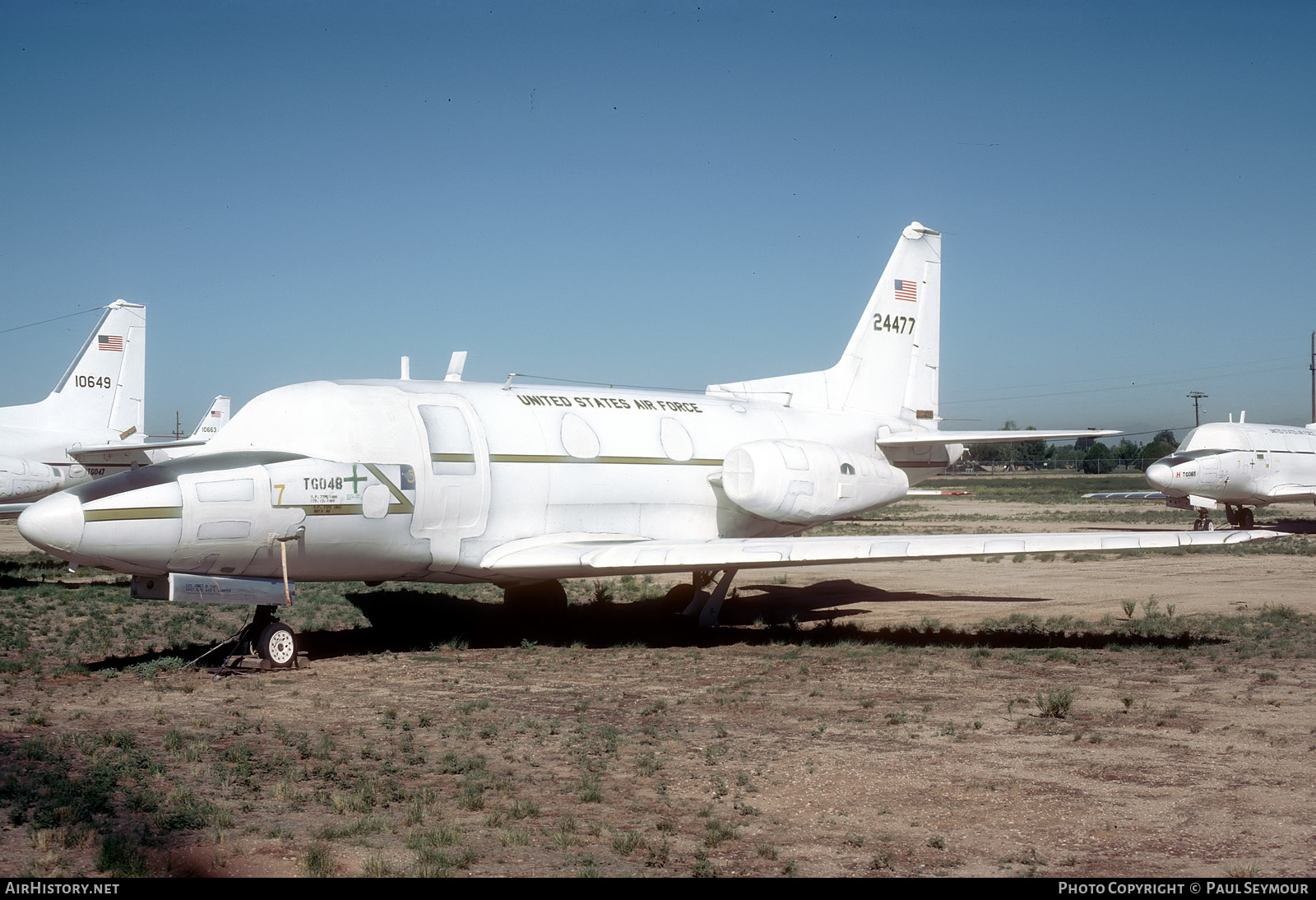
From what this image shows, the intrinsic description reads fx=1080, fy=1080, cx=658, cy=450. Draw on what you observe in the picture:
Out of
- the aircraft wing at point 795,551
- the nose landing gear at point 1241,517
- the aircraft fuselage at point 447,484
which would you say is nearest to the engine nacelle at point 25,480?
the aircraft fuselage at point 447,484

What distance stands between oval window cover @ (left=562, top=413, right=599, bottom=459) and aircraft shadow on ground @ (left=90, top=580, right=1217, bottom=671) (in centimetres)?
258

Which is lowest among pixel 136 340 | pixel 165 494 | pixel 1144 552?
pixel 1144 552

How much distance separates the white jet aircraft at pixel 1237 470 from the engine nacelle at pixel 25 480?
31.1 meters

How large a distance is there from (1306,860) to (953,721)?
382cm

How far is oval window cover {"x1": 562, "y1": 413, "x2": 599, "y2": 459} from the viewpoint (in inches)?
582

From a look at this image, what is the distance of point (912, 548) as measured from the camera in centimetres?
1316

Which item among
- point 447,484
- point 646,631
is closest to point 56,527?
point 447,484

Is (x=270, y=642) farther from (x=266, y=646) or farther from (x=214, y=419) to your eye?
(x=214, y=419)

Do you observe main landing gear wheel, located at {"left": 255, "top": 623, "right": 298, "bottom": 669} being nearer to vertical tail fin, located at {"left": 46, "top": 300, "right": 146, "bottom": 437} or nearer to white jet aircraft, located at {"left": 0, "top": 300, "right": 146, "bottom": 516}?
white jet aircraft, located at {"left": 0, "top": 300, "right": 146, "bottom": 516}

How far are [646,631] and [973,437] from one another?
6.28m

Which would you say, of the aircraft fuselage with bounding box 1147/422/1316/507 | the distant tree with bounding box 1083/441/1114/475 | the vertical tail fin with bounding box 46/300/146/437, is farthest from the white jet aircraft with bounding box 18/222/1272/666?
the distant tree with bounding box 1083/441/1114/475

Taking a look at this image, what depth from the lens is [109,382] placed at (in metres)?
27.7
